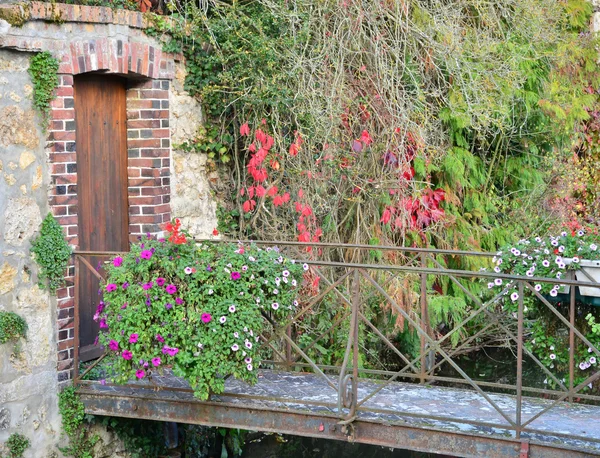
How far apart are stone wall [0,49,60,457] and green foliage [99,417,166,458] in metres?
0.51

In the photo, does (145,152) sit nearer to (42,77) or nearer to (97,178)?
(97,178)

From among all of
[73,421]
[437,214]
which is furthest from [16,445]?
[437,214]

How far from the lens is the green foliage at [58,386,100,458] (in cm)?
560

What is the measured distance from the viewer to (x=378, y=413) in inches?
200

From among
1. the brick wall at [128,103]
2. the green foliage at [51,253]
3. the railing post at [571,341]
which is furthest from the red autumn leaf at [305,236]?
the railing post at [571,341]

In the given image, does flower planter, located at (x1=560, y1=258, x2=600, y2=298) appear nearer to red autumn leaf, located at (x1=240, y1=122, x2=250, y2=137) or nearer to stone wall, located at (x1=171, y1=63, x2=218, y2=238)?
red autumn leaf, located at (x1=240, y1=122, x2=250, y2=137)

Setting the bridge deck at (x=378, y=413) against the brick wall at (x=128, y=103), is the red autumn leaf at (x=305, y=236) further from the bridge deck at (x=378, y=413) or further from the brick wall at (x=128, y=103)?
the bridge deck at (x=378, y=413)

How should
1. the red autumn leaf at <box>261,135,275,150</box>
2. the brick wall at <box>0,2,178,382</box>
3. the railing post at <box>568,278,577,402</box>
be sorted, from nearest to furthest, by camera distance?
the railing post at <box>568,278,577,402</box> → the brick wall at <box>0,2,178,382</box> → the red autumn leaf at <box>261,135,275,150</box>

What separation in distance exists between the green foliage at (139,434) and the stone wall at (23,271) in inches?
20.3

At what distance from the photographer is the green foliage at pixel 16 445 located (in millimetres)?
5270

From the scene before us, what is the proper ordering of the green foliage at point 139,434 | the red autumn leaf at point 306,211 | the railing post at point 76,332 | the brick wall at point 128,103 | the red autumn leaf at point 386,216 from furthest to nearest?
the red autumn leaf at point 386,216
the red autumn leaf at point 306,211
the green foliage at point 139,434
the railing post at point 76,332
the brick wall at point 128,103

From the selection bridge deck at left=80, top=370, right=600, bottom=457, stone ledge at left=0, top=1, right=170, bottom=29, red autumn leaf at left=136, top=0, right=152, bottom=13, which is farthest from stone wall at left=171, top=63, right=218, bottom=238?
bridge deck at left=80, top=370, right=600, bottom=457

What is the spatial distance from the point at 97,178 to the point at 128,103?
25.0 inches

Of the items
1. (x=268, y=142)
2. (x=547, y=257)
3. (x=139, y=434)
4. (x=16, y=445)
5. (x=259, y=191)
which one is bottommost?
(x=139, y=434)
